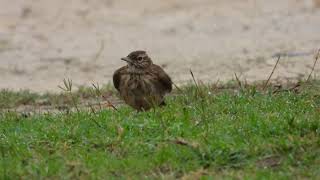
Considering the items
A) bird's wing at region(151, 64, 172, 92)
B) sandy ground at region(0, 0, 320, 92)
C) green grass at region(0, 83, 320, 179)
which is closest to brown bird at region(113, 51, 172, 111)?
bird's wing at region(151, 64, 172, 92)

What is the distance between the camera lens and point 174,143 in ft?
28.6

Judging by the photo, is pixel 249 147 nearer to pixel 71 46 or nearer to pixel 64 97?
pixel 64 97

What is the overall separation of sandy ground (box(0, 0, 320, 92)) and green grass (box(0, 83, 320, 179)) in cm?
448

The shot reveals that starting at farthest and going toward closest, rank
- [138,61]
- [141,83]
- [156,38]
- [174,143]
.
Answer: [156,38] → [138,61] → [141,83] → [174,143]

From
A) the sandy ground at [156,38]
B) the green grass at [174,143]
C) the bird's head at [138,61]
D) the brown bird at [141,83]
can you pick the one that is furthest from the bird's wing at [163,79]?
the sandy ground at [156,38]

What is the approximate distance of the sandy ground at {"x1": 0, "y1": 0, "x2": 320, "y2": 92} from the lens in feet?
51.5

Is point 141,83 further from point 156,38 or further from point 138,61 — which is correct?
point 156,38

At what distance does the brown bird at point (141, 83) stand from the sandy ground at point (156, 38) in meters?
3.57

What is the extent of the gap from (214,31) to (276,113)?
850 cm

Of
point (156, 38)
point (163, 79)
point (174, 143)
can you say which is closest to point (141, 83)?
point (163, 79)

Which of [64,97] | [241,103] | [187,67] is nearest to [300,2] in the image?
[187,67]

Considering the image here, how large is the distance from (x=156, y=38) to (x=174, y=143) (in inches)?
370

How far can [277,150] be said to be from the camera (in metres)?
8.51

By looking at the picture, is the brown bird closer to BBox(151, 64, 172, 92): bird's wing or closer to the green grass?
BBox(151, 64, 172, 92): bird's wing
